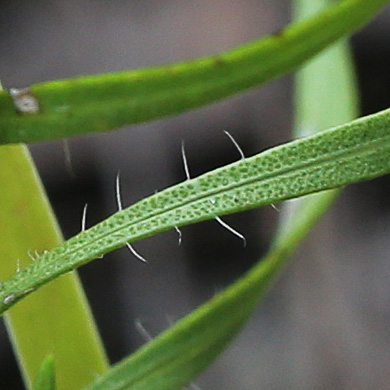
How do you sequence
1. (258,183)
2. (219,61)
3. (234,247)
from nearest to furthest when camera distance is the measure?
(258,183) → (219,61) → (234,247)

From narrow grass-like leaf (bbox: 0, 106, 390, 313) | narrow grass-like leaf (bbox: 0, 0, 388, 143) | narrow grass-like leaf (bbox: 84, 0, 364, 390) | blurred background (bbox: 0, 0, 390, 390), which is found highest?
narrow grass-like leaf (bbox: 0, 0, 388, 143)

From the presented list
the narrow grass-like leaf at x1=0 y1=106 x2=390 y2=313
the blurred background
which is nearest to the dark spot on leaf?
the narrow grass-like leaf at x1=0 y1=106 x2=390 y2=313

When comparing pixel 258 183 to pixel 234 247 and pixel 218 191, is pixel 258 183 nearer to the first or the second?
pixel 218 191

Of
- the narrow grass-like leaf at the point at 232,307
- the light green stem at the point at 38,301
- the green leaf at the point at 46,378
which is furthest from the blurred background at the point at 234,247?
the green leaf at the point at 46,378

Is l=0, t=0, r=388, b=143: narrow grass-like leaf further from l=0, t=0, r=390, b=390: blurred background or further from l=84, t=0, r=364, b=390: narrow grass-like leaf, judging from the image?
l=0, t=0, r=390, b=390: blurred background

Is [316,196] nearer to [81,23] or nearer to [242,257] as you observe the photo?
[242,257]

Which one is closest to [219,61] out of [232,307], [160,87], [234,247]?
[160,87]
